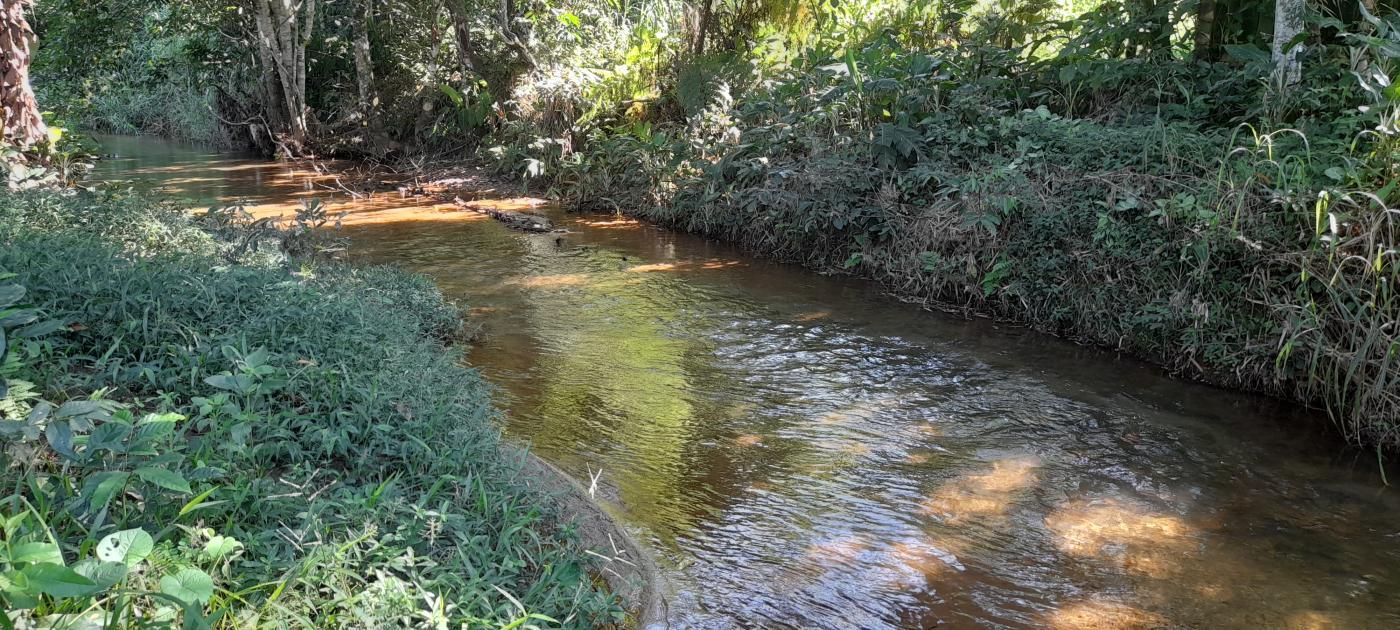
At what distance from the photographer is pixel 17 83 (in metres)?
6.41

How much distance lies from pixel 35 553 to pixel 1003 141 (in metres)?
7.67

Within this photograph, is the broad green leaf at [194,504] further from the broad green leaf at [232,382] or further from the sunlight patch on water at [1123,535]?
the sunlight patch on water at [1123,535]

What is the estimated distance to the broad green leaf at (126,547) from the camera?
1973mm

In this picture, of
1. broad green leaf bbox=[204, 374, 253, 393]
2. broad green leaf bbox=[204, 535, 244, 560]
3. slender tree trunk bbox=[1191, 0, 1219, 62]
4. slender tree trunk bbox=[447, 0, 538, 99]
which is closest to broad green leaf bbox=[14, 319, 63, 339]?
broad green leaf bbox=[204, 374, 253, 393]

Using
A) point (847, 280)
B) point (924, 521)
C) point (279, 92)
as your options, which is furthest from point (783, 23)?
point (279, 92)

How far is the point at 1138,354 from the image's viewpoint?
253 inches

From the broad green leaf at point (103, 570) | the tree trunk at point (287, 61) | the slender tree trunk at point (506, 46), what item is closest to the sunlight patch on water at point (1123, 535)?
the broad green leaf at point (103, 570)

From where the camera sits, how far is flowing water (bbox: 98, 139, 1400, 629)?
11.8 ft

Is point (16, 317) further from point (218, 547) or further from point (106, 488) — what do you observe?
point (218, 547)

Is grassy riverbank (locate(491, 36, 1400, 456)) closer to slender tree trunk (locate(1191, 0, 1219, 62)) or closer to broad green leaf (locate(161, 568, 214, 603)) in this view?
slender tree trunk (locate(1191, 0, 1219, 62))

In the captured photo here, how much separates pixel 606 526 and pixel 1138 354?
444 cm

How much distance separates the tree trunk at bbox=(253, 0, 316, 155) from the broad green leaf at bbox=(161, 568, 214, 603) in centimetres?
1573

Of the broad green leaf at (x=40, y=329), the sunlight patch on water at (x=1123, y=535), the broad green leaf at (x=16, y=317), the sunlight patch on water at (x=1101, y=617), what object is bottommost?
the sunlight patch on water at (x=1101, y=617)

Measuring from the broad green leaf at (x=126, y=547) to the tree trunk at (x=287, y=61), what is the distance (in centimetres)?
1567
